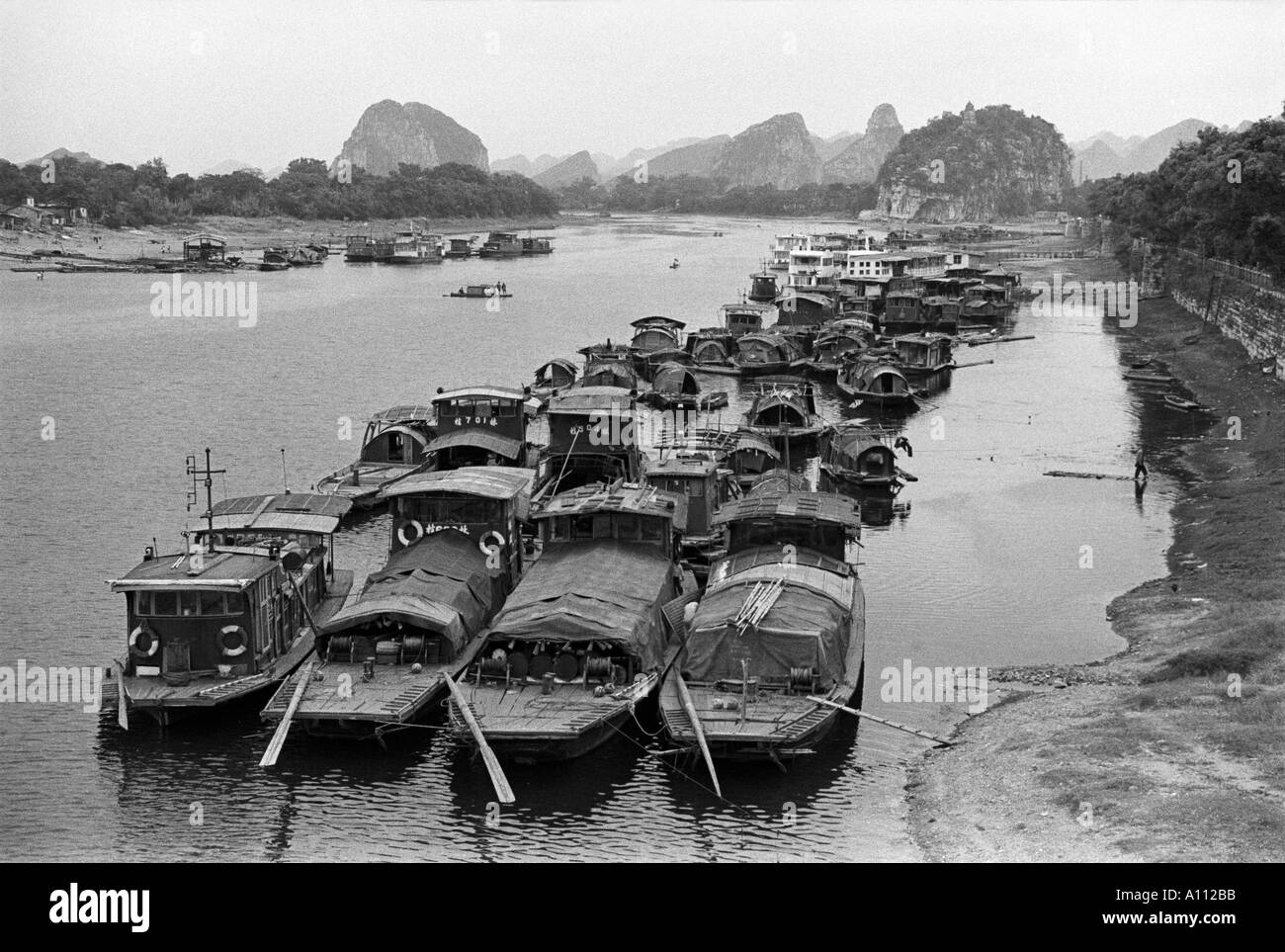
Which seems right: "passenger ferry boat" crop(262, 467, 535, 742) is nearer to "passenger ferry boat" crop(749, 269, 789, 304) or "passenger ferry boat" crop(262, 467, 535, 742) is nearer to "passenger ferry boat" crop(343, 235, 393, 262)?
"passenger ferry boat" crop(749, 269, 789, 304)

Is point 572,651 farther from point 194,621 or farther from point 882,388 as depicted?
point 882,388

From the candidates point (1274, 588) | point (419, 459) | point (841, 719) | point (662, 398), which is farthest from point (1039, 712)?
point (662, 398)

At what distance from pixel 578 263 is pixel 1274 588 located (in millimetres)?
153690

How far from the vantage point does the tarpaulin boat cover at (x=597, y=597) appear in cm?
3077

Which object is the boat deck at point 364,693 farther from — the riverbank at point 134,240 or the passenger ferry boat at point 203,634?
the riverbank at point 134,240

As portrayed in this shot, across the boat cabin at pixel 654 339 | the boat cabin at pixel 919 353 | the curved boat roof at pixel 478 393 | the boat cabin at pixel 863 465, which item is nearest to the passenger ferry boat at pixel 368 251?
the boat cabin at pixel 654 339

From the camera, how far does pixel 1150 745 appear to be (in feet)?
91.9

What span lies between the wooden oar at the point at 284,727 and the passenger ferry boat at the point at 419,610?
0.09 meters

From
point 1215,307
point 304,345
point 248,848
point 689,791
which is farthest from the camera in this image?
point 304,345

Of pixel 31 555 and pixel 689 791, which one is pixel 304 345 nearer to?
pixel 31 555

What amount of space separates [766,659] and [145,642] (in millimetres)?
13783

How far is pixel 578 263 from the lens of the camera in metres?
186

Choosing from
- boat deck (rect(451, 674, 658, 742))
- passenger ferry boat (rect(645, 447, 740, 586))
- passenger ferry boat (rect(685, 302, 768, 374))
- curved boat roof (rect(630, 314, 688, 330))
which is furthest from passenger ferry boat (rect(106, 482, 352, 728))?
curved boat roof (rect(630, 314, 688, 330))

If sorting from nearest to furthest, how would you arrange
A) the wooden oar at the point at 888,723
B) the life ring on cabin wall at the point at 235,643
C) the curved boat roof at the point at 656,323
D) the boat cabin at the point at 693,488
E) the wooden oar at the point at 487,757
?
1. the wooden oar at the point at 487,757
2. the wooden oar at the point at 888,723
3. the life ring on cabin wall at the point at 235,643
4. the boat cabin at the point at 693,488
5. the curved boat roof at the point at 656,323
